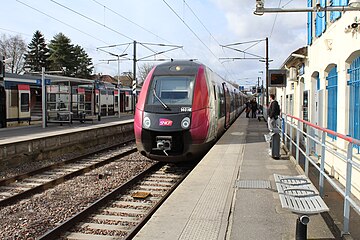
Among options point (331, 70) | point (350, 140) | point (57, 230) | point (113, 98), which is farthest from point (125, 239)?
point (113, 98)

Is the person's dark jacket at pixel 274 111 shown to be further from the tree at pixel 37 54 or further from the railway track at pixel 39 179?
the tree at pixel 37 54

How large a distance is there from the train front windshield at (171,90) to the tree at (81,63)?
5679 cm

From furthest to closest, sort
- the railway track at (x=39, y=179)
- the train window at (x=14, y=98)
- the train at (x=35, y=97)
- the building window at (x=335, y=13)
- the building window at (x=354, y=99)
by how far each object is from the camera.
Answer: the train window at (x=14, y=98) < the train at (x=35, y=97) < the building window at (x=335, y=13) < the building window at (x=354, y=99) < the railway track at (x=39, y=179)

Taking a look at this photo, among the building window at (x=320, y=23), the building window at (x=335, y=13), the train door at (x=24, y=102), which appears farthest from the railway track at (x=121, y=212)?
the train door at (x=24, y=102)

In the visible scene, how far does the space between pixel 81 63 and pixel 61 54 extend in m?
5.79

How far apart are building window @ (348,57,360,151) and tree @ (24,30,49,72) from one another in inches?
2388

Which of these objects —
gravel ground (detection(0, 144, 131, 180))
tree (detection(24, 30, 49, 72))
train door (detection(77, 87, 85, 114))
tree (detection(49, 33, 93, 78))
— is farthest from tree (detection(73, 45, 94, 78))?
Result: gravel ground (detection(0, 144, 131, 180))

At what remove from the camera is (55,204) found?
727 centimetres

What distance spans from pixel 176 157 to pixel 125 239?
4502 mm

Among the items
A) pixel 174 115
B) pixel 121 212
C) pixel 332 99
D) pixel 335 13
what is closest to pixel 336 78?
pixel 332 99

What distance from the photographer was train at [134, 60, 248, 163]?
9.26m

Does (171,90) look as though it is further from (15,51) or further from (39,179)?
(15,51)

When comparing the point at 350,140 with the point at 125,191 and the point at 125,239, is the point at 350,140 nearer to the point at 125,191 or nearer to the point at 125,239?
the point at 125,239

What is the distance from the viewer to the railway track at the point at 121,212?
18.4 feet
